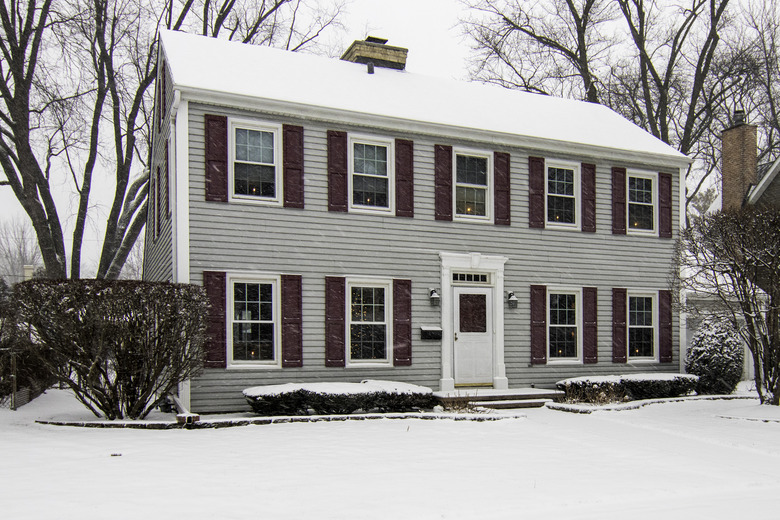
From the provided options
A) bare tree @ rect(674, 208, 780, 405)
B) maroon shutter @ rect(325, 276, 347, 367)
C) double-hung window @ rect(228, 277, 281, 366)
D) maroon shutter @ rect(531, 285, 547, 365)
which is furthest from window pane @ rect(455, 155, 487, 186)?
double-hung window @ rect(228, 277, 281, 366)

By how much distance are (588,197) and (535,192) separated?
1310 millimetres

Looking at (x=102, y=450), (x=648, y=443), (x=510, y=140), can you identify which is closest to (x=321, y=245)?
(x=510, y=140)

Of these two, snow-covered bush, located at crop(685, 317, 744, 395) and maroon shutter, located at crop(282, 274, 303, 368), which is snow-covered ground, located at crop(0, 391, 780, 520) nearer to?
maroon shutter, located at crop(282, 274, 303, 368)

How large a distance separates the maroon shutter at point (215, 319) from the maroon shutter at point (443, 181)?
171 inches

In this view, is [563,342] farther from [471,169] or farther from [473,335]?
[471,169]

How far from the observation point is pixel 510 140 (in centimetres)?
1370

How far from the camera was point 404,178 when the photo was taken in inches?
503

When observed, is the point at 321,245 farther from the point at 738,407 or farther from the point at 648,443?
the point at 738,407

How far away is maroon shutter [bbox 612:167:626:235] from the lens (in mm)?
14773

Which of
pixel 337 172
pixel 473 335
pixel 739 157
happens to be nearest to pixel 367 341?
pixel 473 335

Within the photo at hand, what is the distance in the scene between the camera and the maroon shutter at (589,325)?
46.7ft

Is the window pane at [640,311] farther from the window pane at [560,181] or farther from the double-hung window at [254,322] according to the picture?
the double-hung window at [254,322]

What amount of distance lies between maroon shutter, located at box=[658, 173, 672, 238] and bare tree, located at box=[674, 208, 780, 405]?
2.79 metres

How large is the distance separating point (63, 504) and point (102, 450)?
7.21 feet
